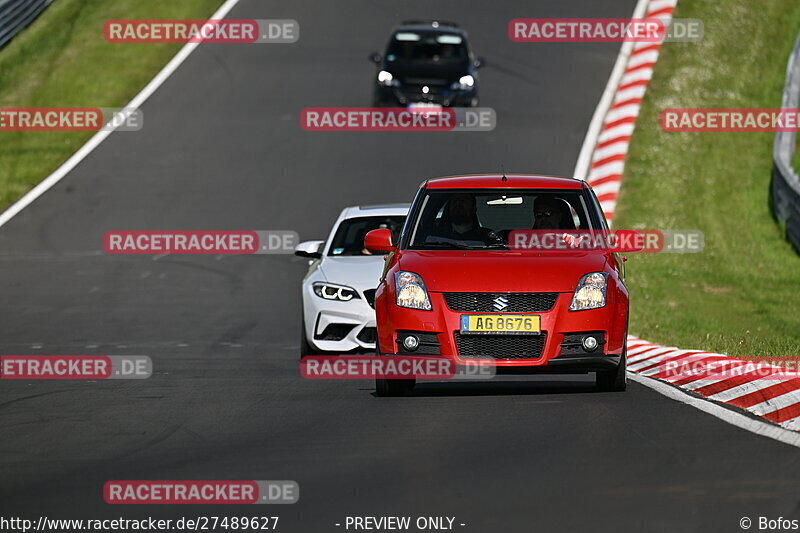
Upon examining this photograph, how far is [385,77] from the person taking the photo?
27641 millimetres

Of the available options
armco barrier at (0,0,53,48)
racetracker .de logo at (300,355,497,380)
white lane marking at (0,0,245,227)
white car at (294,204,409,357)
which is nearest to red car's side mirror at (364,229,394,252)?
racetracker .de logo at (300,355,497,380)

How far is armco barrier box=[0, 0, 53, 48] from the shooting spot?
31.8 meters

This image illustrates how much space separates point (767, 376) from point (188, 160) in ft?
55.5

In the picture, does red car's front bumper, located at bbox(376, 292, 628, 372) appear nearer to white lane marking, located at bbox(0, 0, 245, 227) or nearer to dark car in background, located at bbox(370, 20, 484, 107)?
white lane marking, located at bbox(0, 0, 245, 227)

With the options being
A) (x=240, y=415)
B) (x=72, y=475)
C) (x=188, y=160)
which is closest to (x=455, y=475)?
(x=72, y=475)

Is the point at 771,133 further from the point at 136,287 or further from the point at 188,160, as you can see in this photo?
the point at 136,287

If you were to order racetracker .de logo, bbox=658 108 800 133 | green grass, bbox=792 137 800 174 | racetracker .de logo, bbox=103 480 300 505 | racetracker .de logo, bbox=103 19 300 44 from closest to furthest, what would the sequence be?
racetracker .de logo, bbox=103 480 300 505 → green grass, bbox=792 137 800 174 → racetracker .de logo, bbox=658 108 800 133 → racetracker .de logo, bbox=103 19 300 44

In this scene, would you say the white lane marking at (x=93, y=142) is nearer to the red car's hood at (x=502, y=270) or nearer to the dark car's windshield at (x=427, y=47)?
the dark car's windshield at (x=427, y=47)

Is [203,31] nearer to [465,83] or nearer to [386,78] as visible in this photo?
[386,78]

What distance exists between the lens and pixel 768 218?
24469mm

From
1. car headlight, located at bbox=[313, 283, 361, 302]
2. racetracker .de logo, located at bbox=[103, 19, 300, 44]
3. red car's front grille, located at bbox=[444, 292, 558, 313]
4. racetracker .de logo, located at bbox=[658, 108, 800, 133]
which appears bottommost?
car headlight, located at bbox=[313, 283, 361, 302]

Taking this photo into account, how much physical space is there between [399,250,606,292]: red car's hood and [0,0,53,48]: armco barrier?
22.3 meters

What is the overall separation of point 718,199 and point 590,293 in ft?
49.8

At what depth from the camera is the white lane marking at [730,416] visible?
29.7 feet
